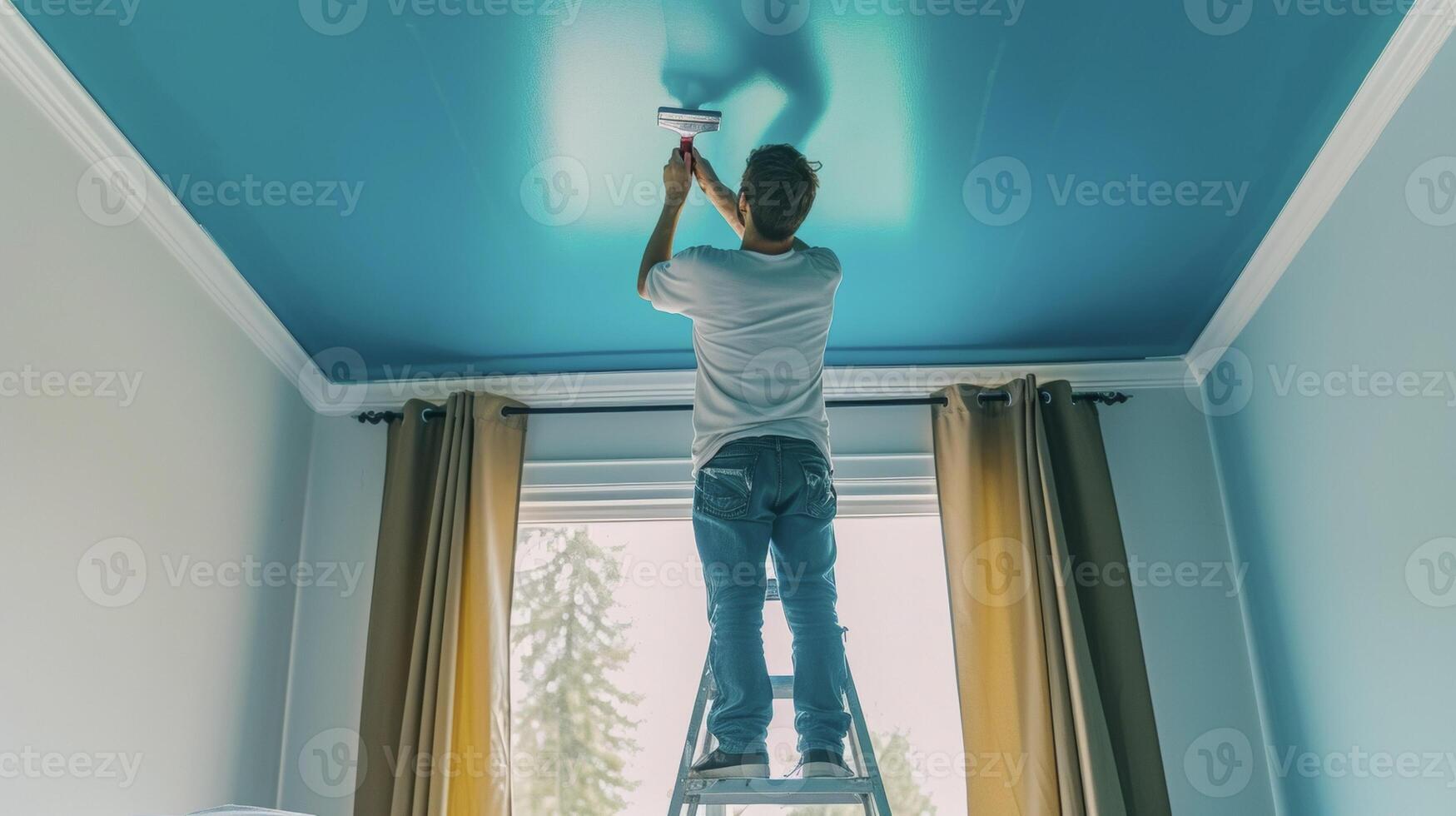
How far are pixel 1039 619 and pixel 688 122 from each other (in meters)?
1.77

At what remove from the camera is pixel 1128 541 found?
3.73 m

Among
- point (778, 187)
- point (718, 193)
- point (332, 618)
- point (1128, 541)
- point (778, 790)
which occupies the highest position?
point (718, 193)

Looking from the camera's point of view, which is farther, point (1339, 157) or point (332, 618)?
point (332, 618)

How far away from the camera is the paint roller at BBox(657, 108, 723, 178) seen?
2744mm

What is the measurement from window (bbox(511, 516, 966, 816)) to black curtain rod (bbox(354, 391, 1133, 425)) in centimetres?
38

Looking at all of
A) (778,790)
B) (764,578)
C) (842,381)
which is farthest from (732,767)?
(842,381)

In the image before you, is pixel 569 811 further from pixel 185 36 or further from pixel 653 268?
pixel 185 36

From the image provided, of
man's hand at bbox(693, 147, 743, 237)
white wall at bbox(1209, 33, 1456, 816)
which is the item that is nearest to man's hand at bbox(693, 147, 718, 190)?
man's hand at bbox(693, 147, 743, 237)

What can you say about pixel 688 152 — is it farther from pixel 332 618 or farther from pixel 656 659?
pixel 332 618

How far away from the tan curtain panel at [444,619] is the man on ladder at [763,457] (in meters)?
1.23

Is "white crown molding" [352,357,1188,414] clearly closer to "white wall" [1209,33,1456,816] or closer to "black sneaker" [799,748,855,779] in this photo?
"white wall" [1209,33,1456,816]

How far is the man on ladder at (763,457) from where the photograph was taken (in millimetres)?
2312

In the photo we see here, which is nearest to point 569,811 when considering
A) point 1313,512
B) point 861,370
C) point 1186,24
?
point 861,370

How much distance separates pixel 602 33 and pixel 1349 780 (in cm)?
262
